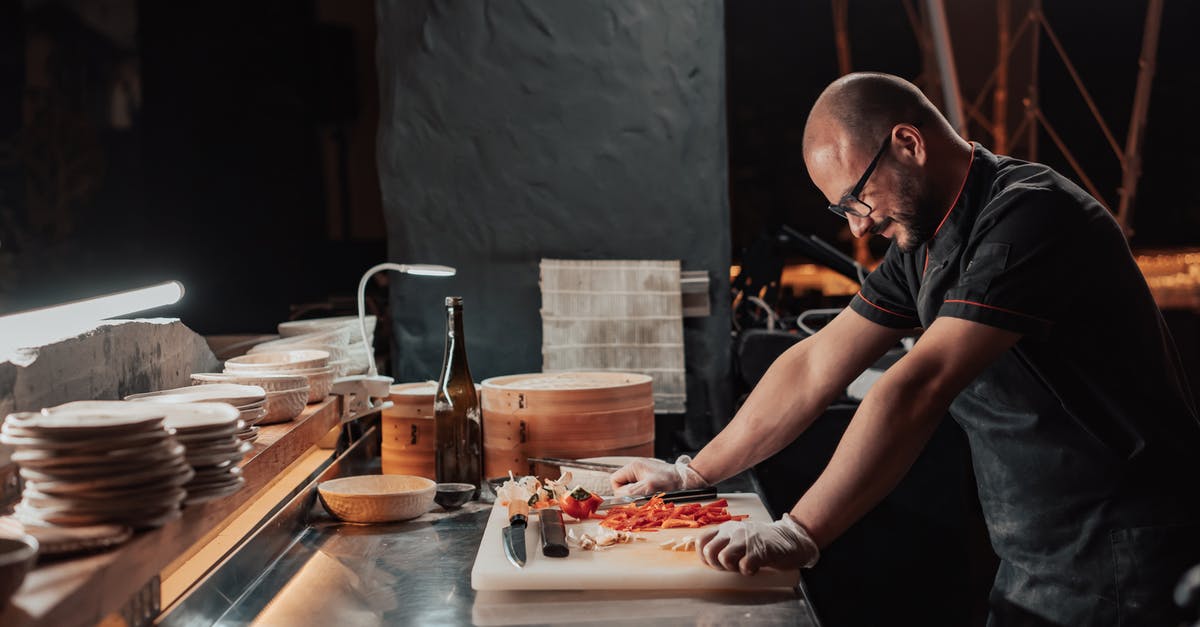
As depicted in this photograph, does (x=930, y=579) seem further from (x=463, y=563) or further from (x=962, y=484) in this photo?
(x=463, y=563)

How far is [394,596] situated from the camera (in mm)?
1904

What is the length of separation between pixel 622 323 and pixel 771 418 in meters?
1.20

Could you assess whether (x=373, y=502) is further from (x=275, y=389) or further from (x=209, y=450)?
(x=209, y=450)

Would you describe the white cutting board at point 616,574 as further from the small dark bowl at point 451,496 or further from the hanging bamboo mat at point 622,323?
the hanging bamboo mat at point 622,323

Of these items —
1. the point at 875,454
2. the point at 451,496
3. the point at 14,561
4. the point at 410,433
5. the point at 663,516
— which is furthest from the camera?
the point at 410,433

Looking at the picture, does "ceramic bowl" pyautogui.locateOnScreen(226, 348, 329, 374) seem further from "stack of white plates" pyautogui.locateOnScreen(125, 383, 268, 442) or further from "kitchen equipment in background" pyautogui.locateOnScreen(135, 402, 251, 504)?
"kitchen equipment in background" pyautogui.locateOnScreen(135, 402, 251, 504)

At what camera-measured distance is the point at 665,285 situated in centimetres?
374

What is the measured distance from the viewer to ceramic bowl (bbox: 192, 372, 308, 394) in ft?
7.86

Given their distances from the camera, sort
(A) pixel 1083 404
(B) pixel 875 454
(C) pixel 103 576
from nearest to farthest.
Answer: (C) pixel 103 576 → (B) pixel 875 454 → (A) pixel 1083 404

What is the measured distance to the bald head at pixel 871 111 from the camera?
7.38 ft

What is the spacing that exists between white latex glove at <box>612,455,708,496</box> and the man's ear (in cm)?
90

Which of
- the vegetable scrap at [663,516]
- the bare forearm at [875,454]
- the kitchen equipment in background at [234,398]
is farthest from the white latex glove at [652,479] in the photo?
the kitchen equipment in background at [234,398]

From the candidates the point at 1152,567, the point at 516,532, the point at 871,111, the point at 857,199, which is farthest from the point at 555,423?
the point at 1152,567

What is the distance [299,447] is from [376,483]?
0.23m
